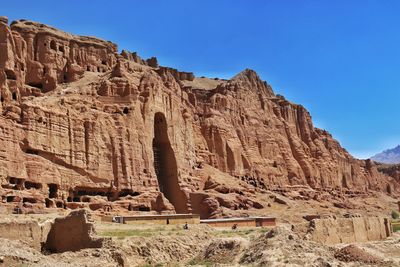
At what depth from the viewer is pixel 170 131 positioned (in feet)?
210

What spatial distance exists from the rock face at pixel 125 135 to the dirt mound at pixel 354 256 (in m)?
27.8

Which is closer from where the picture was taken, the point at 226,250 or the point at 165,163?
the point at 226,250

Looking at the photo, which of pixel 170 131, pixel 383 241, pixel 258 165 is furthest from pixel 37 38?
pixel 383 241

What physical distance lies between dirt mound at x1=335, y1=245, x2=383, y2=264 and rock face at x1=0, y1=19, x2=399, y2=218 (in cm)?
2783

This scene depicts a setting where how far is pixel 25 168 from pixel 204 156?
33179 mm

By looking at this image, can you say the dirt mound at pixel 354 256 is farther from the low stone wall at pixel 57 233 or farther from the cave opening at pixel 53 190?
the cave opening at pixel 53 190

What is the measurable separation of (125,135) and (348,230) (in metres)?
28.5

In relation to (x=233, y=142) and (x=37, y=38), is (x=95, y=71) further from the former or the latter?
(x=233, y=142)

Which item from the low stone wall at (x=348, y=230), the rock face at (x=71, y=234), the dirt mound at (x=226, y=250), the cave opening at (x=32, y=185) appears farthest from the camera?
the cave opening at (x=32, y=185)

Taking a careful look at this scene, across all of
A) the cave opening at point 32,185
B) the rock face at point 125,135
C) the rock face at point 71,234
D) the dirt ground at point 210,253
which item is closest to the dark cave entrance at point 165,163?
the rock face at point 125,135

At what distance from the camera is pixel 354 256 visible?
2423 centimetres

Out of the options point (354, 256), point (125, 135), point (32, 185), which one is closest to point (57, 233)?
point (354, 256)

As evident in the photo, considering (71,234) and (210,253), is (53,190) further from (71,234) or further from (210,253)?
(210,253)

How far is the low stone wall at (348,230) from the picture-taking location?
30.7m
